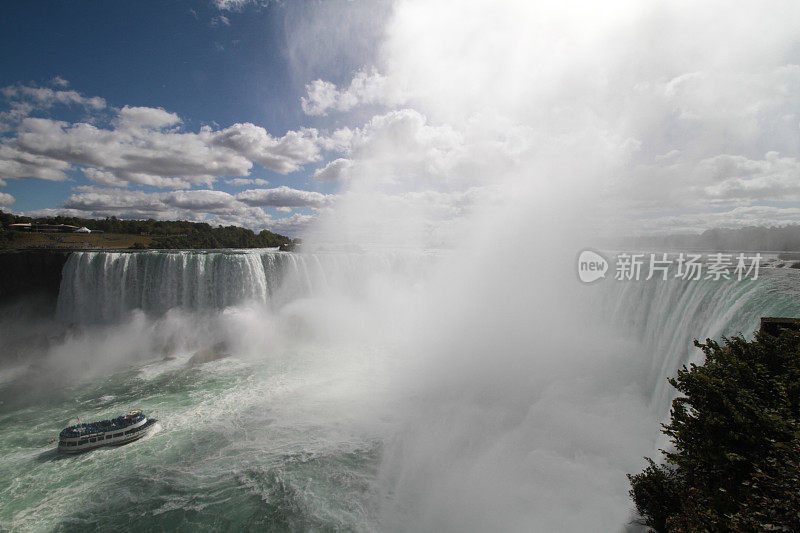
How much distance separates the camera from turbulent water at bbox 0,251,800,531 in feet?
32.4

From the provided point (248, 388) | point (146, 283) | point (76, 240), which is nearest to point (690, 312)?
point (248, 388)

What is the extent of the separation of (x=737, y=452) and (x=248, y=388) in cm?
1841

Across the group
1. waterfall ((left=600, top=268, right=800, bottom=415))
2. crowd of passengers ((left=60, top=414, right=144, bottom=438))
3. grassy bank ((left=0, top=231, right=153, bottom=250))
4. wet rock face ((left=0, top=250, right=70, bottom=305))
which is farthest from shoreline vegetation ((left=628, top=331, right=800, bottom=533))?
grassy bank ((left=0, top=231, right=153, bottom=250))

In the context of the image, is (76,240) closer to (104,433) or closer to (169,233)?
→ (169,233)

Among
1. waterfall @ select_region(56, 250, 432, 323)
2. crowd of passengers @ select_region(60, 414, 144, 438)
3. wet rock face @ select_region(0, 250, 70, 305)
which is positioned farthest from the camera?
wet rock face @ select_region(0, 250, 70, 305)

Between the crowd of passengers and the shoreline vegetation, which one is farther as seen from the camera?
the crowd of passengers

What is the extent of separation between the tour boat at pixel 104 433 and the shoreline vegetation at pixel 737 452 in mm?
16621

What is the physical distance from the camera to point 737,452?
5.20 metres

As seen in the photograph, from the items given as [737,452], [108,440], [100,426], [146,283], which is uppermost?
[146,283]

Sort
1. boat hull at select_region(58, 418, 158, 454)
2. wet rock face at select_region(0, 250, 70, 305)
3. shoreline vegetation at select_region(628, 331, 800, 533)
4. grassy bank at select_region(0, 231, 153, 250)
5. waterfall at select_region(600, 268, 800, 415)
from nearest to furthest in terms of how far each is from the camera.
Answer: shoreline vegetation at select_region(628, 331, 800, 533) → waterfall at select_region(600, 268, 800, 415) → boat hull at select_region(58, 418, 158, 454) → wet rock face at select_region(0, 250, 70, 305) → grassy bank at select_region(0, 231, 153, 250)

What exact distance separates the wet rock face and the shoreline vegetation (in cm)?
3951

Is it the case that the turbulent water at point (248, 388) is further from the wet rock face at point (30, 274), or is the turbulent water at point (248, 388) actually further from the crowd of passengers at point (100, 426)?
the wet rock face at point (30, 274)

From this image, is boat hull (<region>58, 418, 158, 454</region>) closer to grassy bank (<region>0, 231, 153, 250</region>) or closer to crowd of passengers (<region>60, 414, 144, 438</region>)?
crowd of passengers (<region>60, 414, 144, 438</region>)

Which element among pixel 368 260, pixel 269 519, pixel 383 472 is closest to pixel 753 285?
pixel 383 472
